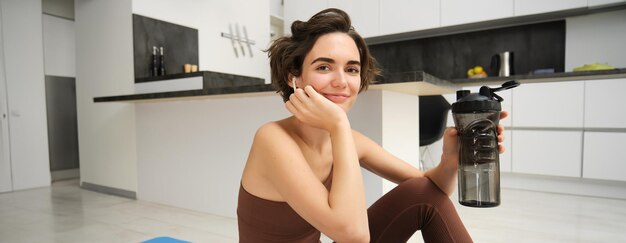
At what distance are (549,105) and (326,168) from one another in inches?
111

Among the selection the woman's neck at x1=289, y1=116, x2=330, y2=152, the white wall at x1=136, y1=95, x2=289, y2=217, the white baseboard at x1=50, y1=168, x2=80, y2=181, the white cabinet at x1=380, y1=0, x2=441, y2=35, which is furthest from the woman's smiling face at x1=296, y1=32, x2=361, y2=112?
the white baseboard at x1=50, y1=168, x2=80, y2=181

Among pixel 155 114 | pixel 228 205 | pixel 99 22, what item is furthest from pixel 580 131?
pixel 99 22

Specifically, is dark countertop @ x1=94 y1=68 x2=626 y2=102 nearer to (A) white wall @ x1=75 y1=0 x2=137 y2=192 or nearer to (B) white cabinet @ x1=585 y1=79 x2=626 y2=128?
(B) white cabinet @ x1=585 y1=79 x2=626 y2=128

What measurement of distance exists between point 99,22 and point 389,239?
3468 millimetres

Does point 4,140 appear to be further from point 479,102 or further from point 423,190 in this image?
point 479,102

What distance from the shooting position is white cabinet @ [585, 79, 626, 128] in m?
2.84

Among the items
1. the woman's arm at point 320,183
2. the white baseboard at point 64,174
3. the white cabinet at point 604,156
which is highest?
the woman's arm at point 320,183

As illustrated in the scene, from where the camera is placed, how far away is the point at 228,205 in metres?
2.40

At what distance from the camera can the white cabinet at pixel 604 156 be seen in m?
2.86

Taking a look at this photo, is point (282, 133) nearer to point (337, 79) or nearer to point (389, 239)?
point (337, 79)

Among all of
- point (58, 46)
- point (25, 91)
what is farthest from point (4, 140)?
point (58, 46)

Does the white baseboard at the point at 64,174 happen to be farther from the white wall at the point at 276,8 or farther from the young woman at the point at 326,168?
the young woman at the point at 326,168

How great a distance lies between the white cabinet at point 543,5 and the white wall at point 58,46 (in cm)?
475

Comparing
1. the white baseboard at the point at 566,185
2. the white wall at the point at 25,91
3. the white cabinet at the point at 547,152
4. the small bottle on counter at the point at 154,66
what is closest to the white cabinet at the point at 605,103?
the white cabinet at the point at 547,152
